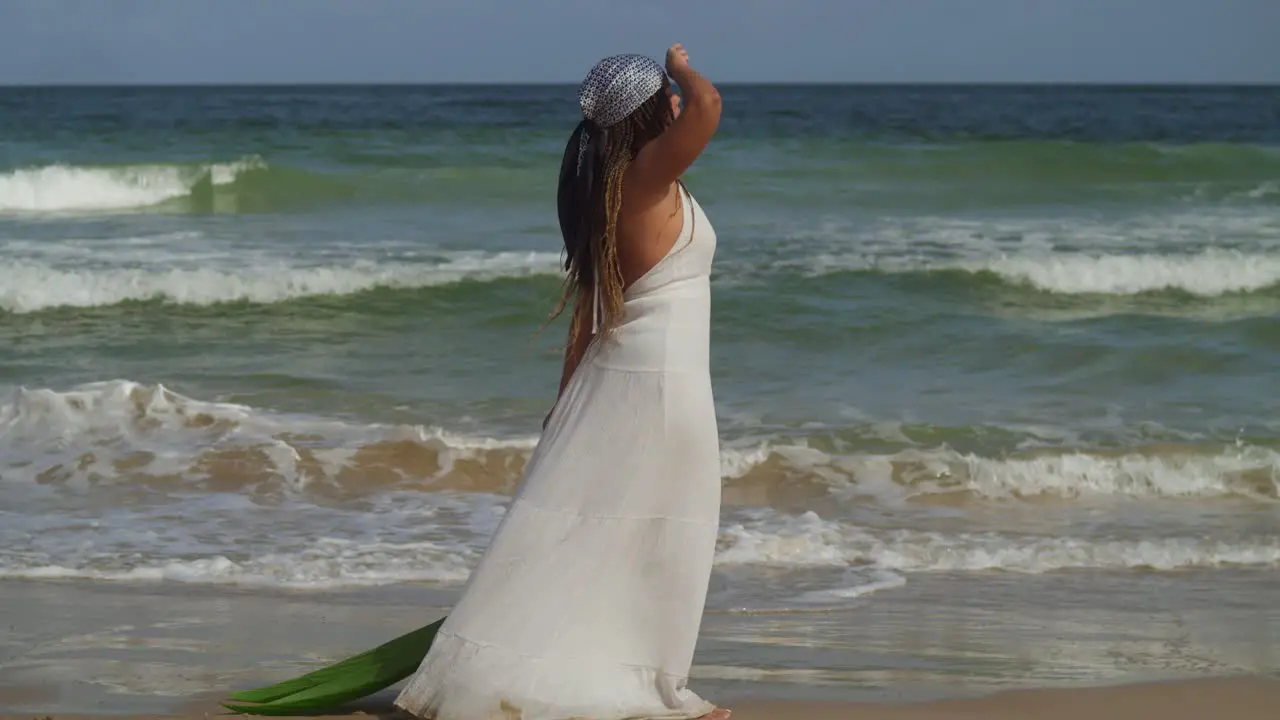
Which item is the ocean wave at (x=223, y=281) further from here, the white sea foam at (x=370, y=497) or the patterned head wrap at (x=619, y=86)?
the patterned head wrap at (x=619, y=86)

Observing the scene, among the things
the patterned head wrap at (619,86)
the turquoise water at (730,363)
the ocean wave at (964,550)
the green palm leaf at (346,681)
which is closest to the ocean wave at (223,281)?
the turquoise water at (730,363)

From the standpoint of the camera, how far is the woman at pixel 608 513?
3525 mm

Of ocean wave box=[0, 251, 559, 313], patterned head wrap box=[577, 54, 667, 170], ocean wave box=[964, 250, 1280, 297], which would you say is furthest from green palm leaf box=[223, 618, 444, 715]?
ocean wave box=[964, 250, 1280, 297]

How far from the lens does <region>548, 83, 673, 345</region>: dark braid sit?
3416mm

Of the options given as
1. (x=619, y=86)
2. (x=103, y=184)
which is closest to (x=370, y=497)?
(x=619, y=86)

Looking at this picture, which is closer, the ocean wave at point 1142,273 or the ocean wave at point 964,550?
the ocean wave at point 964,550

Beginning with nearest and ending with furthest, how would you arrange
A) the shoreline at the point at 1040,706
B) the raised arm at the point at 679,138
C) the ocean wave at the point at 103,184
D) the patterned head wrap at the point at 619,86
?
1. the raised arm at the point at 679,138
2. the patterned head wrap at the point at 619,86
3. the shoreline at the point at 1040,706
4. the ocean wave at the point at 103,184

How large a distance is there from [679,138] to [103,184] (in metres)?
20.0

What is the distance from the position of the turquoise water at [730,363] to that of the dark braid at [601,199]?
8.07 ft

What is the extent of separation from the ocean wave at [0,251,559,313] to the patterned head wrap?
1062 centimetres

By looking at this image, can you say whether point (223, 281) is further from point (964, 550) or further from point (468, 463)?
point (964, 550)

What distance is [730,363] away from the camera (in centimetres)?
1074

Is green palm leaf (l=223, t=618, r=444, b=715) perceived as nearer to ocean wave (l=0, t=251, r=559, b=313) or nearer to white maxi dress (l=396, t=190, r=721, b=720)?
white maxi dress (l=396, t=190, r=721, b=720)

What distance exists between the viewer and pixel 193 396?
31.5ft
